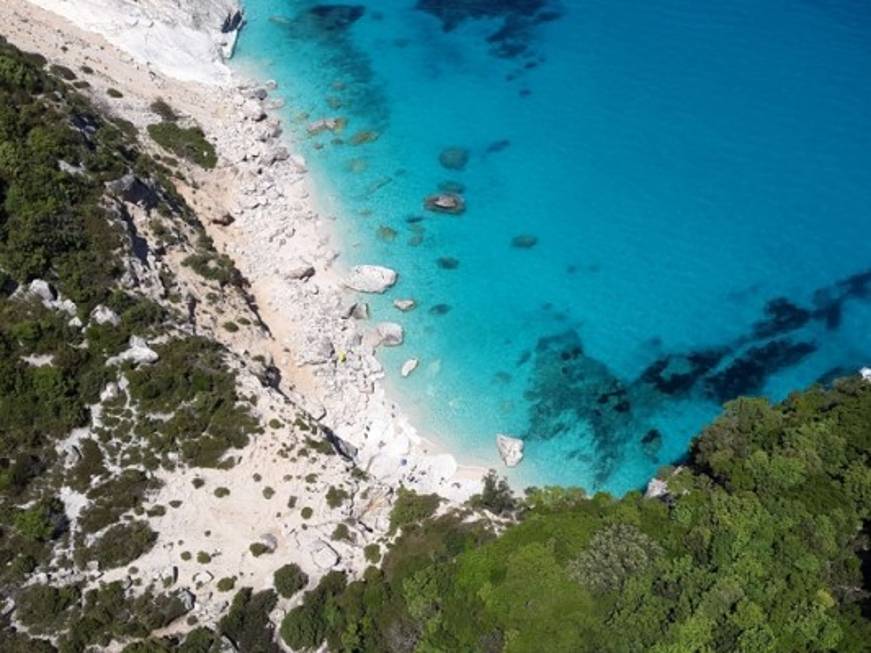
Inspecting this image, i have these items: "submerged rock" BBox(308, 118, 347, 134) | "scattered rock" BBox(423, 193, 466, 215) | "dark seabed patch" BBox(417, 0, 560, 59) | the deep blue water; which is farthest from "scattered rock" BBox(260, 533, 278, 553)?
"dark seabed patch" BBox(417, 0, 560, 59)

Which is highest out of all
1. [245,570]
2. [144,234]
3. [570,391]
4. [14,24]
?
[14,24]

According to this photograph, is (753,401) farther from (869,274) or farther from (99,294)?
(99,294)

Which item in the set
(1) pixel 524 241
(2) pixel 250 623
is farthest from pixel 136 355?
(1) pixel 524 241

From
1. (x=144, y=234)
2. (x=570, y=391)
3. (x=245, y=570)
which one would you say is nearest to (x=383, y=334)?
(x=570, y=391)

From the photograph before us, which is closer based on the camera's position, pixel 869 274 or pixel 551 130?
pixel 869 274

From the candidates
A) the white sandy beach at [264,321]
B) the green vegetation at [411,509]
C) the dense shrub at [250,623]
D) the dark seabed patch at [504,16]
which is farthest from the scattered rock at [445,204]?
the dense shrub at [250,623]

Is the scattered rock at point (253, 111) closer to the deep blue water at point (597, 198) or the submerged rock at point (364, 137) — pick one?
the deep blue water at point (597, 198)

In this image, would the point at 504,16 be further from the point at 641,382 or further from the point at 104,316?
the point at 104,316
